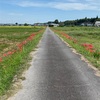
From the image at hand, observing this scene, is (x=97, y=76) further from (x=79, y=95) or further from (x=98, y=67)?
(x=79, y=95)

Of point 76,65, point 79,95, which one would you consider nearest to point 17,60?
point 76,65

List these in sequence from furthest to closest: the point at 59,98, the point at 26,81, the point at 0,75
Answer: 1. the point at 0,75
2. the point at 26,81
3. the point at 59,98

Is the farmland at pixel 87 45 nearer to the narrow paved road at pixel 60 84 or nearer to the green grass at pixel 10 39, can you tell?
the narrow paved road at pixel 60 84

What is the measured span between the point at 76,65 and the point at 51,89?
5260 millimetres

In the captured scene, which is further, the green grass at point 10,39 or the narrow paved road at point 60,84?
the green grass at point 10,39

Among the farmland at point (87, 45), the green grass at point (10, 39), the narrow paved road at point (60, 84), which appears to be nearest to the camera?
the narrow paved road at point (60, 84)

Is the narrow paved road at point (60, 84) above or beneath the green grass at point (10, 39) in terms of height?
above

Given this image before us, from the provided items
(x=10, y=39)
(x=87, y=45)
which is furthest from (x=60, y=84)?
(x=10, y=39)

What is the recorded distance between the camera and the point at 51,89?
8961 millimetres

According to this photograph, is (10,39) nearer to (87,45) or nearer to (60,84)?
(87,45)

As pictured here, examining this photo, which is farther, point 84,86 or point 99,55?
point 99,55

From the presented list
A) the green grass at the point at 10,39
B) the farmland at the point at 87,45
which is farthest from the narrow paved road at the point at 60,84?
the green grass at the point at 10,39

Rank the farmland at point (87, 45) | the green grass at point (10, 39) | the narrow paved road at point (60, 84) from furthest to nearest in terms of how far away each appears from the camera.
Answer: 1. the green grass at point (10, 39)
2. the farmland at point (87, 45)
3. the narrow paved road at point (60, 84)

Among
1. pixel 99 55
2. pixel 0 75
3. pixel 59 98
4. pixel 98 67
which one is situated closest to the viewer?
pixel 59 98
